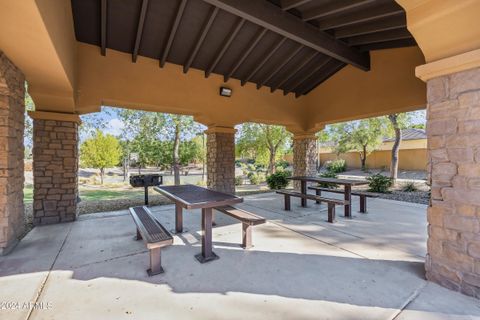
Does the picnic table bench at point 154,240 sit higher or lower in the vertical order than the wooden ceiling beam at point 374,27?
lower

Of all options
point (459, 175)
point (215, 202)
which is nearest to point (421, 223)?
point (459, 175)

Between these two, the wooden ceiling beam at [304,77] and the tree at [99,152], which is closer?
the wooden ceiling beam at [304,77]

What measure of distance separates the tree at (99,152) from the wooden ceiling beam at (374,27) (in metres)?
15.1

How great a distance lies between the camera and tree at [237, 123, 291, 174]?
14.5 meters

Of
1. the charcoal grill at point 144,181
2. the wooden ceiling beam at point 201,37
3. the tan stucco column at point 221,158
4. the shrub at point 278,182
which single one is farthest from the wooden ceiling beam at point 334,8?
the shrub at point 278,182

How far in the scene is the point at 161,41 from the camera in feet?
15.8

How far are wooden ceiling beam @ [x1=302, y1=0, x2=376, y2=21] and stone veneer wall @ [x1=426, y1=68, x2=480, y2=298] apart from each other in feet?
8.12

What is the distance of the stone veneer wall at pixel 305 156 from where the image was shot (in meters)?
8.62

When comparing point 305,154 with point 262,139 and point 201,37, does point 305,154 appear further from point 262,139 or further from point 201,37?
point 262,139

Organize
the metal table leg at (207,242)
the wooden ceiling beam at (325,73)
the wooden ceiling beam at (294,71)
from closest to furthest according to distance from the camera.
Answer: the metal table leg at (207,242) < the wooden ceiling beam at (294,71) < the wooden ceiling beam at (325,73)

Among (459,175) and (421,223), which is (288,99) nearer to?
(421,223)

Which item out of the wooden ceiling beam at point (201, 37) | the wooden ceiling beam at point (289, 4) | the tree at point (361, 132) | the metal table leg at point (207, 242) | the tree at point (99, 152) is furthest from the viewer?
the tree at point (99, 152)

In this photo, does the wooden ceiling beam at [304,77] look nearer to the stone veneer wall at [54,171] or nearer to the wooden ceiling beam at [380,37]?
the wooden ceiling beam at [380,37]

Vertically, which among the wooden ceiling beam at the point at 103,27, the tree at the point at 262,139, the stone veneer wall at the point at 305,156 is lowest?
the stone veneer wall at the point at 305,156
